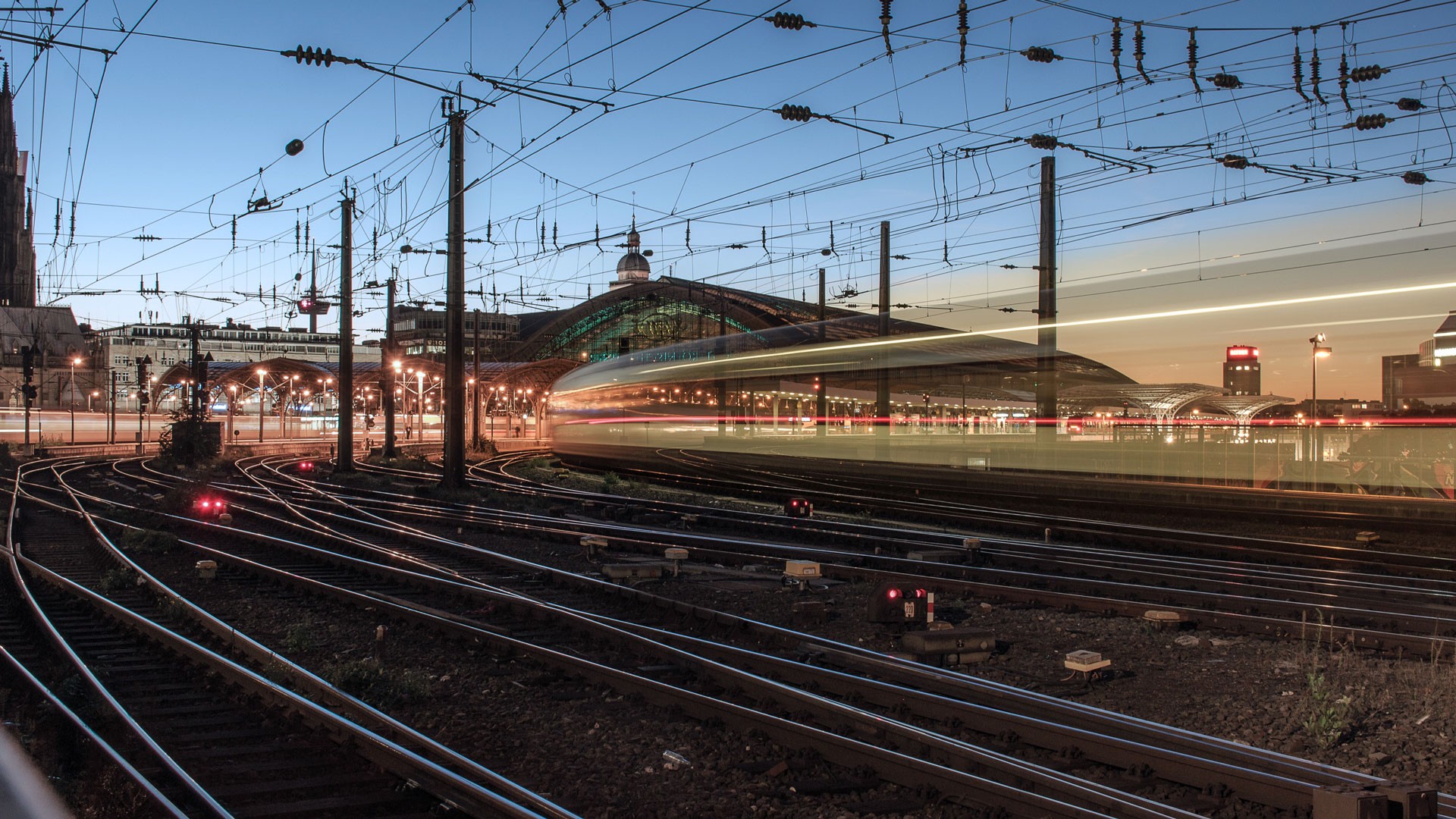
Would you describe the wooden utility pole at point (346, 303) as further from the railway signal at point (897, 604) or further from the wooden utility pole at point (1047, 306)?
the railway signal at point (897, 604)

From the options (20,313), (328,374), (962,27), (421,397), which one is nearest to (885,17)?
(962,27)

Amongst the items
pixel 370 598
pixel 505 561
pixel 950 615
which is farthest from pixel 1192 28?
pixel 370 598

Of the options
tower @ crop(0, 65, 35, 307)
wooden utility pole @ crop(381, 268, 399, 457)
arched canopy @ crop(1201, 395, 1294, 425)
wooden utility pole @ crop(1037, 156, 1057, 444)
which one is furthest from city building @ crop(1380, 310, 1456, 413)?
tower @ crop(0, 65, 35, 307)

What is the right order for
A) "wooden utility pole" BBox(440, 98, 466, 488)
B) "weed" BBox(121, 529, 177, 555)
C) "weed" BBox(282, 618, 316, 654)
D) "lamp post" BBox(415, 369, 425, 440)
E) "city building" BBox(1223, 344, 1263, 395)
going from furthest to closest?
"lamp post" BBox(415, 369, 425, 440) → "wooden utility pole" BBox(440, 98, 466, 488) → "city building" BBox(1223, 344, 1263, 395) → "weed" BBox(121, 529, 177, 555) → "weed" BBox(282, 618, 316, 654)

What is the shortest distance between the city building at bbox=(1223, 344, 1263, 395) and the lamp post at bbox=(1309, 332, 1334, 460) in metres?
0.82

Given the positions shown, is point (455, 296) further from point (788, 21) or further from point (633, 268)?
point (633, 268)

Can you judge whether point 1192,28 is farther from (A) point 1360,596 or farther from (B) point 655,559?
(B) point 655,559

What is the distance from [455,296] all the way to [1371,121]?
16.9 metres

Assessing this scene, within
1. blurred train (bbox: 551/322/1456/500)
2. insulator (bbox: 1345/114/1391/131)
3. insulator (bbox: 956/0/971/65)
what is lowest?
blurred train (bbox: 551/322/1456/500)

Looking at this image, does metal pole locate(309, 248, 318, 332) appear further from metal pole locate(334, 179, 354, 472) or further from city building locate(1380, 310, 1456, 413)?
city building locate(1380, 310, 1456, 413)

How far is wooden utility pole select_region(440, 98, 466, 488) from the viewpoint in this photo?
21891mm

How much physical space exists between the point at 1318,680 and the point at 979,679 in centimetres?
225

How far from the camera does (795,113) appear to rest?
649 inches

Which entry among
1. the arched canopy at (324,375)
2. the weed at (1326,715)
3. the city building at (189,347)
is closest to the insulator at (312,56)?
the weed at (1326,715)
